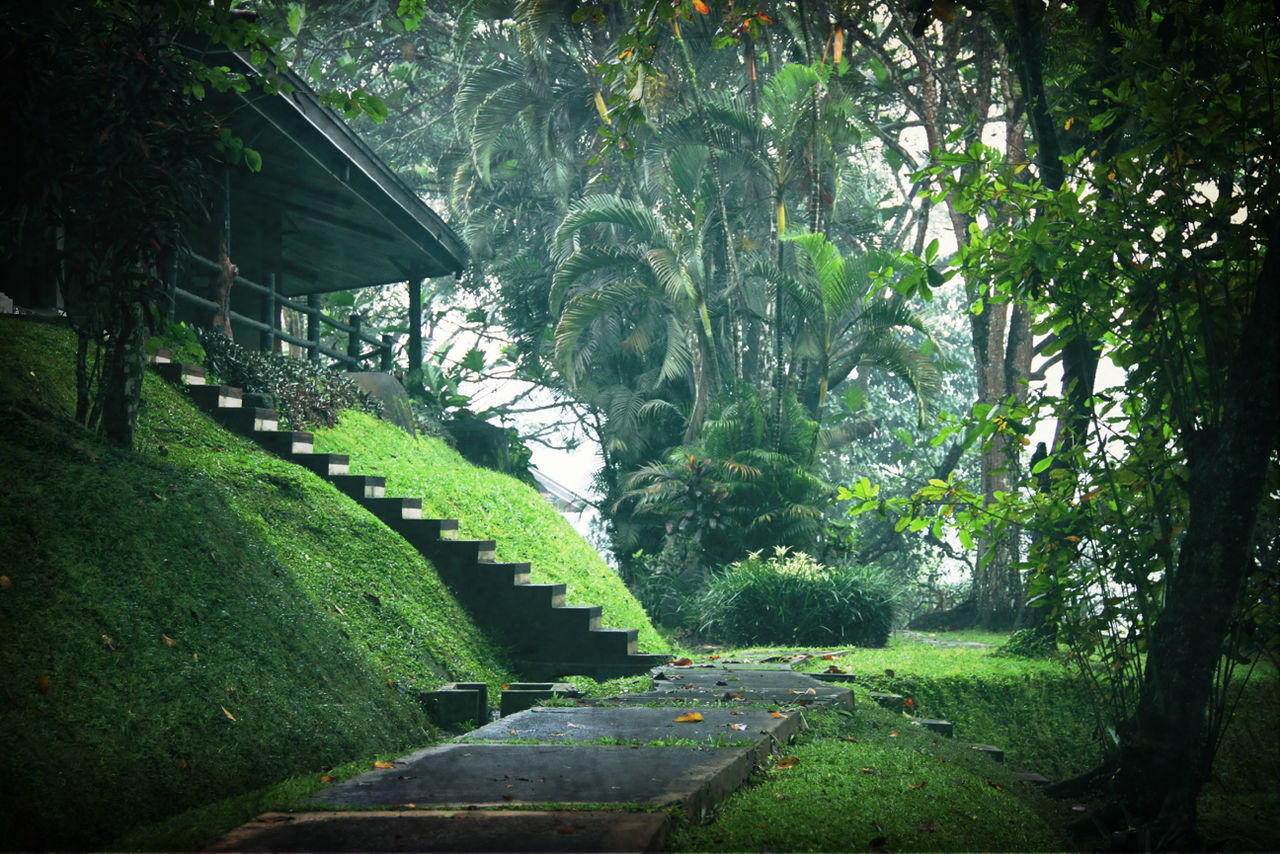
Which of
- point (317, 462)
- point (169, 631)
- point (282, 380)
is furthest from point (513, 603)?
point (169, 631)

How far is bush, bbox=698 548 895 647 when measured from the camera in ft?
41.1

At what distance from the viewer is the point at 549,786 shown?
3461 millimetres

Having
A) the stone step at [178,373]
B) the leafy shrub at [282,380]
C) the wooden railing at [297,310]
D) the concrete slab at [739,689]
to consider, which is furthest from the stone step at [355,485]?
Result: the concrete slab at [739,689]

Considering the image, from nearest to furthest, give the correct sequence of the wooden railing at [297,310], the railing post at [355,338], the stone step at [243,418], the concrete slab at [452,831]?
the concrete slab at [452,831]
the stone step at [243,418]
the wooden railing at [297,310]
the railing post at [355,338]

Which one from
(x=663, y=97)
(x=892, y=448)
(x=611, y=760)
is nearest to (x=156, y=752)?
(x=611, y=760)

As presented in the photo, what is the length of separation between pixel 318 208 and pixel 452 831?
12.9m

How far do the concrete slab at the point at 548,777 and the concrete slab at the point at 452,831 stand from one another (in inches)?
6.0

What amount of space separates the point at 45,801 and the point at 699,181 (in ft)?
48.2

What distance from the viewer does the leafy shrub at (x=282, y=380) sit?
10.3 m

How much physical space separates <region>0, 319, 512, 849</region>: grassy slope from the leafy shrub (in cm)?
260

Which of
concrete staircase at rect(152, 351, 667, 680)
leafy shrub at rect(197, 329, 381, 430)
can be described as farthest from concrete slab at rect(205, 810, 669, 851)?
leafy shrub at rect(197, 329, 381, 430)

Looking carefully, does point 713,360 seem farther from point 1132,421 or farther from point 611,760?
point 611,760

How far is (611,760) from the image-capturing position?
3.92 metres

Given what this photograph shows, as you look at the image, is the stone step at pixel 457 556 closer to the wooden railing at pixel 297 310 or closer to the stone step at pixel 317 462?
the stone step at pixel 317 462
